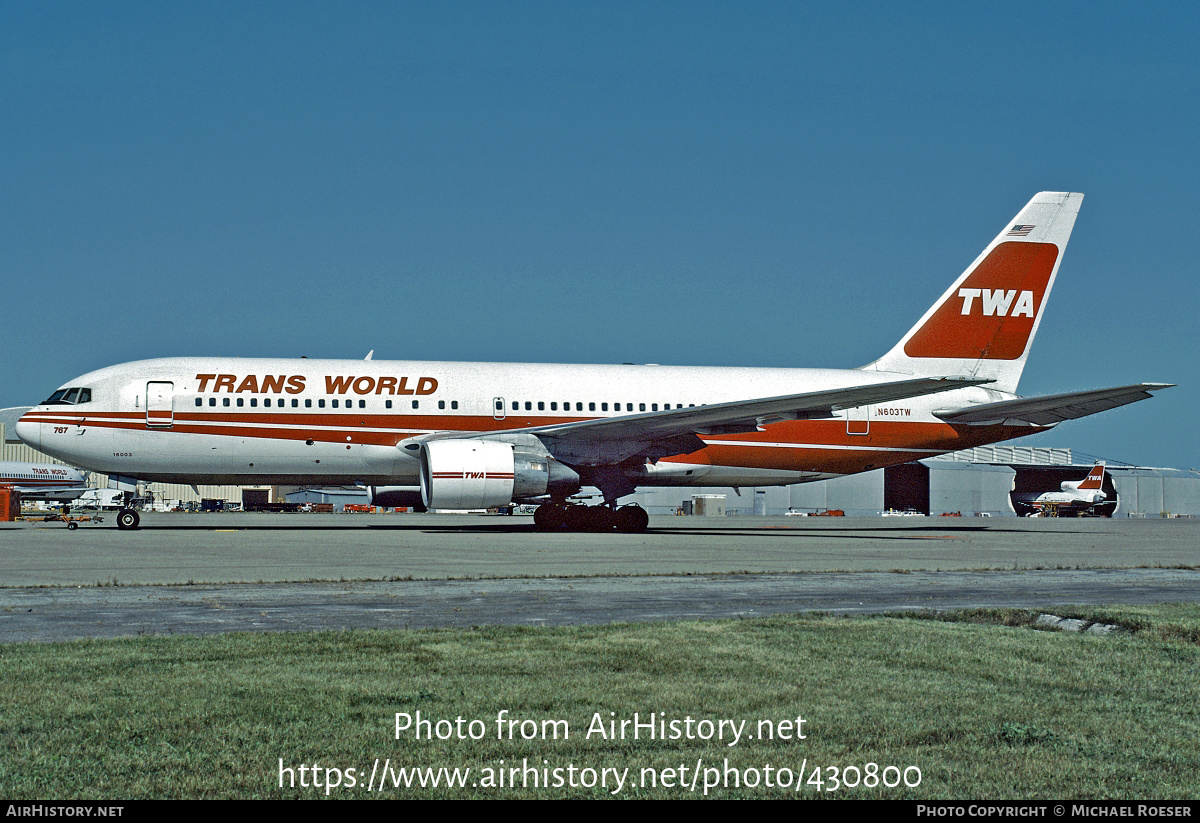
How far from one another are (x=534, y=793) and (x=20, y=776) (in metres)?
1.84

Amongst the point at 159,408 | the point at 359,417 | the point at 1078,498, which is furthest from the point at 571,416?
the point at 1078,498

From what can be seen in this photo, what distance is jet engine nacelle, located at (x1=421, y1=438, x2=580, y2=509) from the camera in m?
21.9

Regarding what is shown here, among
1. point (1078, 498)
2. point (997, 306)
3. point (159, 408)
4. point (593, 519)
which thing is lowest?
point (1078, 498)

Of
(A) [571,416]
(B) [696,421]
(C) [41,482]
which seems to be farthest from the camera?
(C) [41,482]

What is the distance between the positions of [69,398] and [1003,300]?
910 inches

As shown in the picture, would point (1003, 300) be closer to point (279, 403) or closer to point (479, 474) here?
point (479, 474)

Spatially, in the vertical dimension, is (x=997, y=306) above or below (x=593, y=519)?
above

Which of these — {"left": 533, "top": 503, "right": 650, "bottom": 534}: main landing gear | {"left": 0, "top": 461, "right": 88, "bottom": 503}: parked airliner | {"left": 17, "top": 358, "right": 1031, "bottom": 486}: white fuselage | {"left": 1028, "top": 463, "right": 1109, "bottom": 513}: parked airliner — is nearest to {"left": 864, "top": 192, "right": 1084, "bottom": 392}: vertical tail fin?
{"left": 17, "top": 358, "right": 1031, "bottom": 486}: white fuselage

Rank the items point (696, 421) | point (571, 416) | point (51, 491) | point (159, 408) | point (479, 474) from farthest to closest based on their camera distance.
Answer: point (51, 491), point (571, 416), point (159, 408), point (696, 421), point (479, 474)

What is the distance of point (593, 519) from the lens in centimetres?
2583

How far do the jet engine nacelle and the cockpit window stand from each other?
770 centimetres

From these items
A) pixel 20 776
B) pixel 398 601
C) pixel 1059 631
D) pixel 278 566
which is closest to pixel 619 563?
pixel 278 566
